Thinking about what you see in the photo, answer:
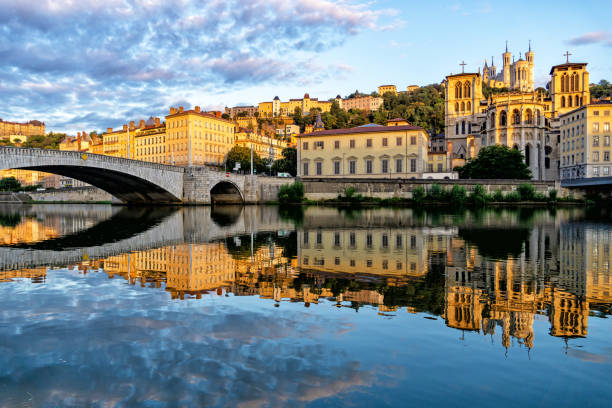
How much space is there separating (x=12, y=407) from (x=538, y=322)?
661 centimetres

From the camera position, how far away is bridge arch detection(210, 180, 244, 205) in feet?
211

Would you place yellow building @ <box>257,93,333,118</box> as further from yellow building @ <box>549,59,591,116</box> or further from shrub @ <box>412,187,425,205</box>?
shrub @ <box>412,187,425,205</box>

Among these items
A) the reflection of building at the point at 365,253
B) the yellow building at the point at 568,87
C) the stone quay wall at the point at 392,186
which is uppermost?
the yellow building at the point at 568,87

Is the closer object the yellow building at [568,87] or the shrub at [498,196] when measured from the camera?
the shrub at [498,196]

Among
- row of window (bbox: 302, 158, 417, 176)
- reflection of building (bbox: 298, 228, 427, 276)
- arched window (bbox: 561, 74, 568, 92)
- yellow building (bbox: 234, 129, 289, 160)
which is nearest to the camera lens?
reflection of building (bbox: 298, 228, 427, 276)

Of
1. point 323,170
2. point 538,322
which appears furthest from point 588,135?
point 538,322

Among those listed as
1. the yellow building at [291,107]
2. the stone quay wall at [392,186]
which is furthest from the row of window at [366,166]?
the yellow building at [291,107]

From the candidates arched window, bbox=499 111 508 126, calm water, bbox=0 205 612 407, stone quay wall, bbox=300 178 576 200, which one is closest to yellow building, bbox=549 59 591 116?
arched window, bbox=499 111 508 126

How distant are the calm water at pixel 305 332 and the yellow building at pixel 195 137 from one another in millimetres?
84407

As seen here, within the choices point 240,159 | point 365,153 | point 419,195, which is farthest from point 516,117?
point 240,159

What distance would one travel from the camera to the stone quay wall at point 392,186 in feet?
206

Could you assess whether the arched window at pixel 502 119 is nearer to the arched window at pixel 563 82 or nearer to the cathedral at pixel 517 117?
the cathedral at pixel 517 117

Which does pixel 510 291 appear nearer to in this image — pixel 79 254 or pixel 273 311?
pixel 273 311

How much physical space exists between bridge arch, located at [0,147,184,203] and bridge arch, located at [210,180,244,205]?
33.4 feet
